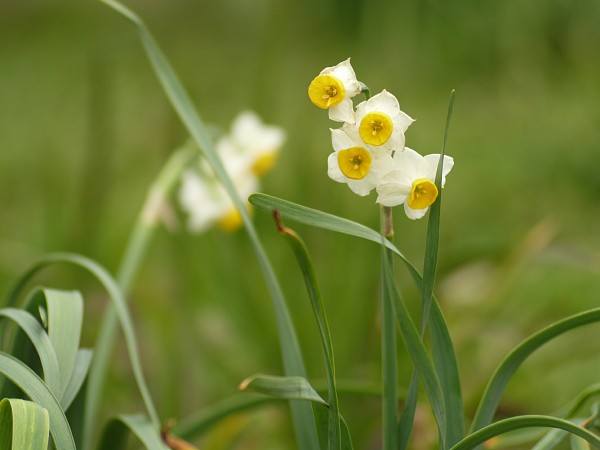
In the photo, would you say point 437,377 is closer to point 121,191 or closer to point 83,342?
point 83,342

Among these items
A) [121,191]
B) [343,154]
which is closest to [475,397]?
[343,154]

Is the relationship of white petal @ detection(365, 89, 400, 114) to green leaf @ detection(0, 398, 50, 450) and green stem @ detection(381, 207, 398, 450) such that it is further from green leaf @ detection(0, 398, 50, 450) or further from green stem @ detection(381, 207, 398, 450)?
green leaf @ detection(0, 398, 50, 450)

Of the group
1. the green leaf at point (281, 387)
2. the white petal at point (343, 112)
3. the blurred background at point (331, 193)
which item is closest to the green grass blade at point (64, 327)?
the green leaf at point (281, 387)

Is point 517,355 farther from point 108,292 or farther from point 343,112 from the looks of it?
point 108,292

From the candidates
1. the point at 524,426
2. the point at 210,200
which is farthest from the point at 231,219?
the point at 524,426

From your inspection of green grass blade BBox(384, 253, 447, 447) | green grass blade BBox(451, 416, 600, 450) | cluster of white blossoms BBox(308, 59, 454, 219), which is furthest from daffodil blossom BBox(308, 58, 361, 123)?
green grass blade BBox(451, 416, 600, 450)

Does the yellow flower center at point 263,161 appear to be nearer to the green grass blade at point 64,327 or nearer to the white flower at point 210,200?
the white flower at point 210,200

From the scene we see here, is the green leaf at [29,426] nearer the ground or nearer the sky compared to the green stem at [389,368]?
nearer the ground
